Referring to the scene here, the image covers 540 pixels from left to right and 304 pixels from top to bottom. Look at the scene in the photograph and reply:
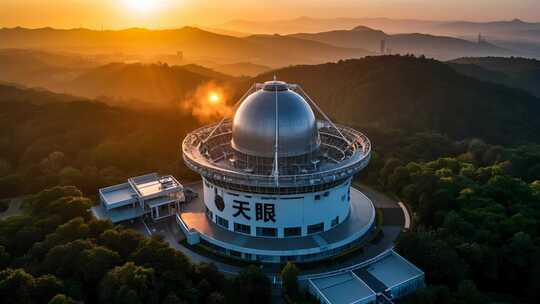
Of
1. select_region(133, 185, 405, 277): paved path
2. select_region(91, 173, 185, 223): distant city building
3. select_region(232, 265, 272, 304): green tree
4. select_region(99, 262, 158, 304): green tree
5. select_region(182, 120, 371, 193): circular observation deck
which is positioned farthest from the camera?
select_region(91, 173, 185, 223): distant city building

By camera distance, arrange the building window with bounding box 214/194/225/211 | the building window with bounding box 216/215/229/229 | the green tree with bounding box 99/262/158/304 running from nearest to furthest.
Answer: the green tree with bounding box 99/262/158/304, the building window with bounding box 214/194/225/211, the building window with bounding box 216/215/229/229

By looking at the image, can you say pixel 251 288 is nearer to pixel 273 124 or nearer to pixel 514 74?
pixel 273 124

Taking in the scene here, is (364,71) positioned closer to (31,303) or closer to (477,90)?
(477,90)

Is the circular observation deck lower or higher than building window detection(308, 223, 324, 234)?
higher

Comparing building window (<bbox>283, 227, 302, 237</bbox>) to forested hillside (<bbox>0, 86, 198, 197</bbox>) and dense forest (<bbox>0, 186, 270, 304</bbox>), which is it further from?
forested hillside (<bbox>0, 86, 198, 197</bbox>)

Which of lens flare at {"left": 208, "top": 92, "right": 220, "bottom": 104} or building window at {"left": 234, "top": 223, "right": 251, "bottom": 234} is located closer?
building window at {"left": 234, "top": 223, "right": 251, "bottom": 234}

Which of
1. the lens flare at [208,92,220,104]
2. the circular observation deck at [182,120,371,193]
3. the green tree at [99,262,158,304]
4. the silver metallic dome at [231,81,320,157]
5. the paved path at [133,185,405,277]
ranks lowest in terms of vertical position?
the paved path at [133,185,405,277]

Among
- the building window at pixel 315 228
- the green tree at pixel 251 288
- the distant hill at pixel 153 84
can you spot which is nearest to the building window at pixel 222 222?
the building window at pixel 315 228

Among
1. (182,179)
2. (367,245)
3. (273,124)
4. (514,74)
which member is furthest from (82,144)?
(514,74)

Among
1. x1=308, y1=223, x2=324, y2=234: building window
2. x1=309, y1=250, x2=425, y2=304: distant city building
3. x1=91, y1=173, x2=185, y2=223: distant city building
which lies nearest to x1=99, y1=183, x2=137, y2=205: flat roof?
x1=91, y1=173, x2=185, y2=223: distant city building
